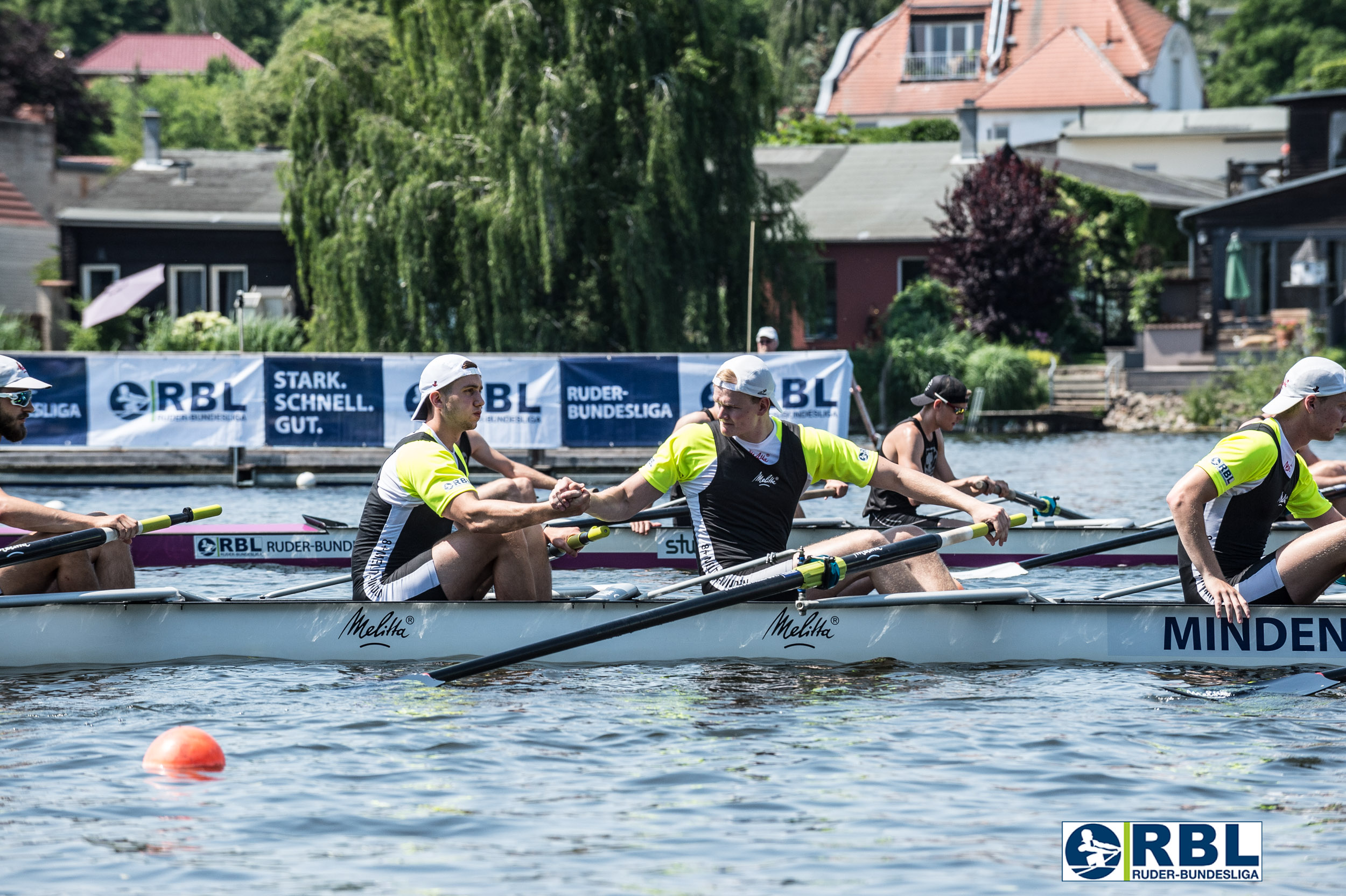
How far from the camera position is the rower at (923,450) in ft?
37.0

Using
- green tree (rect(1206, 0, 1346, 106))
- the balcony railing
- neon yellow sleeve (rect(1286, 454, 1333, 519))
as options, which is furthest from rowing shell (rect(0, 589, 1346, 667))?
green tree (rect(1206, 0, 1346, 106))

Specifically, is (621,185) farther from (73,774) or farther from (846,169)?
(73,774)

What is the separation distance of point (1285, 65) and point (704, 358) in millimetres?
57119

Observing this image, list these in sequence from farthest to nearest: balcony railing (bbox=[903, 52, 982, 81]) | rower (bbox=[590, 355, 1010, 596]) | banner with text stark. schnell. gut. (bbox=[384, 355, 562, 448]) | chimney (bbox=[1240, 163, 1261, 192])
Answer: balcony railing (bbox=[903, 52, 982, 81]), chimney (bbox=[1240, 163, 1261, 192]), banner with text stark. schnell. gut. (bbox=[384, 355, 562, 448]), rower (bbox=[590, 355, 1010, 596])

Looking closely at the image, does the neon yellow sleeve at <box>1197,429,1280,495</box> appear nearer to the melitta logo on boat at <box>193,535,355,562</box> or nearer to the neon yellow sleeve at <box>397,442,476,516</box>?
the neon yellow sleeve at <box>397,442,476,516</box>

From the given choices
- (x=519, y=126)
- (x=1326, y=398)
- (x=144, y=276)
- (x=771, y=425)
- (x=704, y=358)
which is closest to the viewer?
(x=1326, y=398)

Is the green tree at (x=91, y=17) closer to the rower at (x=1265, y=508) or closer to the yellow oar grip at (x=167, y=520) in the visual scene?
the yellow oar grip at (x=167, y=520)

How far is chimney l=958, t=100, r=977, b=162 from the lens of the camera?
4312 centimetres

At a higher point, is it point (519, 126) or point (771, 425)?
point (519, 126)

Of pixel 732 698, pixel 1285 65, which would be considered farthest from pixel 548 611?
pixel 1285 65

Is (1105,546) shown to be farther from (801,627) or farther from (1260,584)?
(801,627)

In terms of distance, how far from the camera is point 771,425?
8.60 metres

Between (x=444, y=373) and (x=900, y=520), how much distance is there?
418 centimetres

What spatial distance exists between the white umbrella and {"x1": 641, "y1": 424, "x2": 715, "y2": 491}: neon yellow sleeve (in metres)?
29.6
